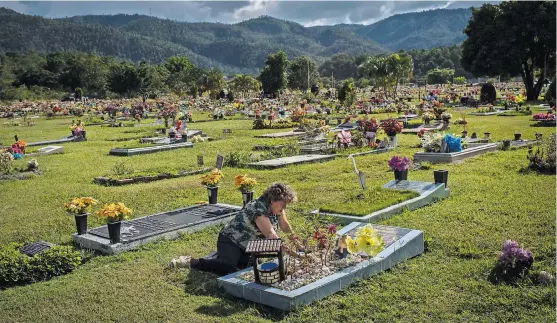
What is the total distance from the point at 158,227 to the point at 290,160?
26.2 feet

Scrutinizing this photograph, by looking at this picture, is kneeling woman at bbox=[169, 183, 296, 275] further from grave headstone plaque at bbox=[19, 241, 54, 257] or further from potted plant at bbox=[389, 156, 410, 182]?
potted plant at bbox=[389, 156, 410, 182]

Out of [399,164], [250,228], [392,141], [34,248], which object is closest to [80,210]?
[34,248]

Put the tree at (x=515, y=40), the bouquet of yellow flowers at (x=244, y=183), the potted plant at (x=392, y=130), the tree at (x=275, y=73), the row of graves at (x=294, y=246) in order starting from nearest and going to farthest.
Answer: the row of graves at (x=294, y=246) → the bouquet of yellow flowers at (x=244, y=183) → the potted plant at (x=392, y=130) → the tree at (x=515, y=40) → the tree at (x=275, y=73)

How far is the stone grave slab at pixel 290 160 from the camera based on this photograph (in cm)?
1656

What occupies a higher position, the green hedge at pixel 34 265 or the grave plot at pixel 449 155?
the grave plot at pixel 449 155

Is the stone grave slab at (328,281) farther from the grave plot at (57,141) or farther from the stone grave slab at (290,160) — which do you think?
the grave plot at (57,141)

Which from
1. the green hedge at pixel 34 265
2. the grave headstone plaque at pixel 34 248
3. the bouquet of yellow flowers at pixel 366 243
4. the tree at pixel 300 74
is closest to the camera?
the bouquet of yellow flowers at pixel 366 243

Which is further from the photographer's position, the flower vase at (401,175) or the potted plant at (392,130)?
the potted plant at (392,130)

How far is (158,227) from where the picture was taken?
9867mm

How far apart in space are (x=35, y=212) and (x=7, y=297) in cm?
499

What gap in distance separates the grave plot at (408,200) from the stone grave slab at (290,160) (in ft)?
16.5

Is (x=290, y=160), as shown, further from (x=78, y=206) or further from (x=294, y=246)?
(x=294, y=246)

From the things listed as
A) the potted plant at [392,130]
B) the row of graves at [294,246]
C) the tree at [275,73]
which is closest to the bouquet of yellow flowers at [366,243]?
the row of graves at [294,246]

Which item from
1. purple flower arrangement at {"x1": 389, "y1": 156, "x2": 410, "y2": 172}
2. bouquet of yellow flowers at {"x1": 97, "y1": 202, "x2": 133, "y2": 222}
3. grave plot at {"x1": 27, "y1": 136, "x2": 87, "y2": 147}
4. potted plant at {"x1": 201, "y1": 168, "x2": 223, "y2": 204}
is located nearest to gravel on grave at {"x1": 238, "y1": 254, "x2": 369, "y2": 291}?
bouquet of yellow flowers at {"x1": 97, "y1": 202, "x2": 133, "y2": 222}
